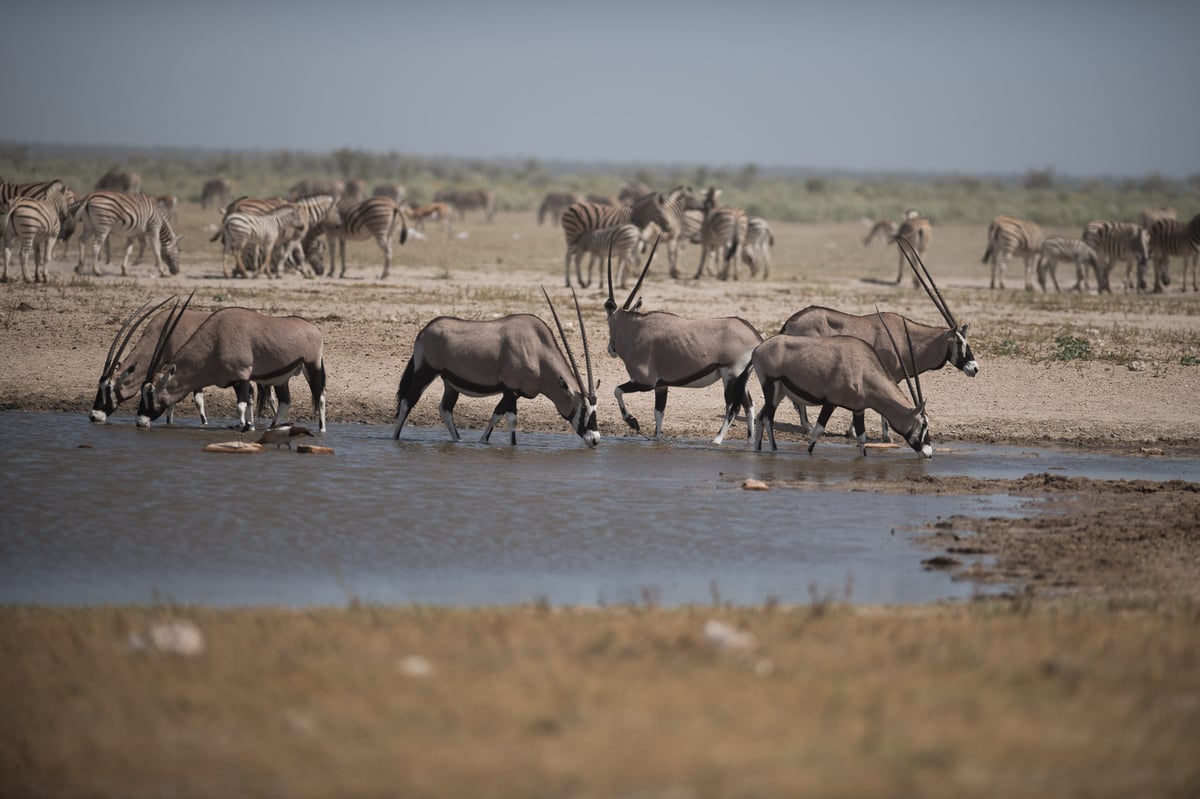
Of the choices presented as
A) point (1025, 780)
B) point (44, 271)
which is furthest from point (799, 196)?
point (1025, 780)

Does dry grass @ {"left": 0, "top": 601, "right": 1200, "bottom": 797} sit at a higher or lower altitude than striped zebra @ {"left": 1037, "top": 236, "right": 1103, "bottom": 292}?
lower

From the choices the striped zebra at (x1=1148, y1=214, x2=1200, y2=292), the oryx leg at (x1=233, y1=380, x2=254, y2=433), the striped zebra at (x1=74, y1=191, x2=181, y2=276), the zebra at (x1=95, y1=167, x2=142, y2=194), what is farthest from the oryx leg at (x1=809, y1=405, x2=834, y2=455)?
the zebra at (x1=95, y1=167, x2=142, y2=194)

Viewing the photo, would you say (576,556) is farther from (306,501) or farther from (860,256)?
(860,256)

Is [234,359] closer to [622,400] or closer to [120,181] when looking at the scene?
[622,400]

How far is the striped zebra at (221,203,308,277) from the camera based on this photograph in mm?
22078

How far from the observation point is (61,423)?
500 inches

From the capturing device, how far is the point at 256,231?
22.3m

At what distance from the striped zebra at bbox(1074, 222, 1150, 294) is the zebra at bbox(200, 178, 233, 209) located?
86.7ft

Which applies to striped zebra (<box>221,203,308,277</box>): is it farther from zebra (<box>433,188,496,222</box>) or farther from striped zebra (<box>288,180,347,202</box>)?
zebra (<box>433,188,496,222</box>)

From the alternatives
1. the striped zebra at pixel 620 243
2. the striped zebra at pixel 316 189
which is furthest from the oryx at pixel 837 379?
the striped zebra at pixel 316 189

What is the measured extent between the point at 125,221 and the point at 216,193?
2192 centimetres

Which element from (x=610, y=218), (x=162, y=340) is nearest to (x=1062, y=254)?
(x=610, y=218)

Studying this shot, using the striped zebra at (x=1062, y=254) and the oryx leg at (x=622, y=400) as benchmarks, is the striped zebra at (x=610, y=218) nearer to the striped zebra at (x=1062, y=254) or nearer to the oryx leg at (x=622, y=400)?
the striped zebra at (x=1062, y=254)

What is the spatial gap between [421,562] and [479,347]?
4.06 metres
